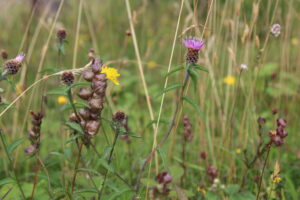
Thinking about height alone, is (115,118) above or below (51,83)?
above

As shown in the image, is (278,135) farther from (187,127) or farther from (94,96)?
(94,96)

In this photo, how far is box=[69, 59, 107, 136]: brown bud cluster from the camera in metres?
1.16

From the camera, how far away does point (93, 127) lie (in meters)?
1.17

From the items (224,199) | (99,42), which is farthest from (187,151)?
(99,42)

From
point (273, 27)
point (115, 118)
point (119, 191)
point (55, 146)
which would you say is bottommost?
A: point (55, 146)

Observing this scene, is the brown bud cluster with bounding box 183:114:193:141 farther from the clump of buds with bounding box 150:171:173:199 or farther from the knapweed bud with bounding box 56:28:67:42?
the clump of buds with bounding box 150:171:173:199

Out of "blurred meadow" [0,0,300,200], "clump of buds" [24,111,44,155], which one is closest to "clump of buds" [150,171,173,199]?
"blurred meadow" [0,0,300,200]

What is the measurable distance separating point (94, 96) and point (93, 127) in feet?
0.29

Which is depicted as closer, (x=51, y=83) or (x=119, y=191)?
(x=119, y=191)

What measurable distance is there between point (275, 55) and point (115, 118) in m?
3.08

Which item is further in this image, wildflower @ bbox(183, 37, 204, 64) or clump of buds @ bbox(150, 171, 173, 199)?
wildflower @ bbox(183, 37, 204, 64)

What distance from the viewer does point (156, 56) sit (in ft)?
12.8

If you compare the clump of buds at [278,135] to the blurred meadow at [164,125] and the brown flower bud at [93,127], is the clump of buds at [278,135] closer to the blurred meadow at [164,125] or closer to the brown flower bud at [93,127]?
the blurred meadow at [164,125]

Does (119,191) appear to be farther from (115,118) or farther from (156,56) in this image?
(156,56)
